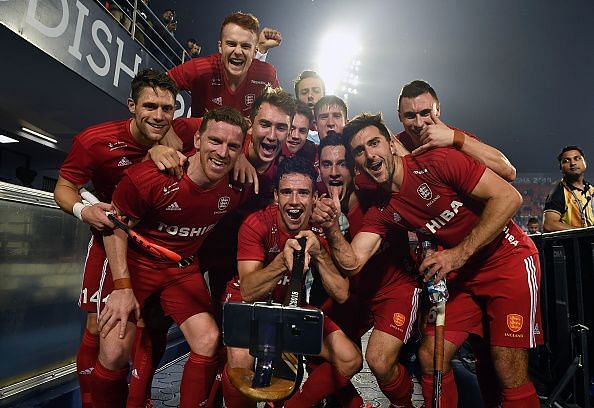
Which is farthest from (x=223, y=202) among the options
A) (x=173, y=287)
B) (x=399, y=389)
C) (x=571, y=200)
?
(x=571, y=200)

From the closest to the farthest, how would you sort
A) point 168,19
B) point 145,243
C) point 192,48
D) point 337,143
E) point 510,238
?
point 145,243 → point 510,238 → point 337,143 → point 168,19 → point 192,48

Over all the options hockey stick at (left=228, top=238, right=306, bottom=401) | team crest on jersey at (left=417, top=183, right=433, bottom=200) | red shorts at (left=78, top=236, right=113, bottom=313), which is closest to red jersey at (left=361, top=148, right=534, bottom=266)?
team crest on jersey at (left=417, top=183, right=433, bottom=200)

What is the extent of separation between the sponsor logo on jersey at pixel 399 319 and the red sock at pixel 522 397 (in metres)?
0.71

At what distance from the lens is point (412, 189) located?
260cm

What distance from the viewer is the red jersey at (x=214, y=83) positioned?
334cm

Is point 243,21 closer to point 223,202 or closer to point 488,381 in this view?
point 223,202

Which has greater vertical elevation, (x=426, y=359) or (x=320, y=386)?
(x=426, y=359)

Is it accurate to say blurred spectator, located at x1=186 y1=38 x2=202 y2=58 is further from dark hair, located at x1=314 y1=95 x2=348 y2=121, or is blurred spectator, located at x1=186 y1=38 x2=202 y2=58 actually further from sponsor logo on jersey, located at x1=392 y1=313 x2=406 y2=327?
sponsor logo on jersey, located at x1=392 y1=313 x2=406 y2=327

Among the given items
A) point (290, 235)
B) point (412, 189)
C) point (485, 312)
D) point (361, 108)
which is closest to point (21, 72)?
point (290, 235)

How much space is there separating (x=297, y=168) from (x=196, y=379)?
1433mm

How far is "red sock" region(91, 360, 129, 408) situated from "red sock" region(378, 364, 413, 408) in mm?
1663

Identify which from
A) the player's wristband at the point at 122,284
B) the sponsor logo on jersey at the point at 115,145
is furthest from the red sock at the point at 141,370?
the sponsor logo on jersey at the point at 115,145

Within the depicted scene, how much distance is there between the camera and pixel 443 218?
2.62 meters

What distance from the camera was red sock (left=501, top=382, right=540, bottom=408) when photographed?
2.44 m
